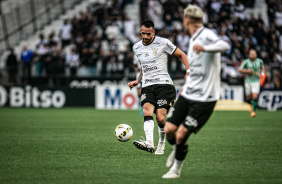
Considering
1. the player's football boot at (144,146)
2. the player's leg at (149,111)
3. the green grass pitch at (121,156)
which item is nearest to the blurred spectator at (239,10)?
the green grass pitch at (121,156)

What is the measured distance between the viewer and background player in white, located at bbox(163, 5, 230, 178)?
644cm

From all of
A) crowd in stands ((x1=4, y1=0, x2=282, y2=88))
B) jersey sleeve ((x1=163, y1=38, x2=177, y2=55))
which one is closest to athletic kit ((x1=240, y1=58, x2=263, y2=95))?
crowd in stands ((x1=4, y1=0, x2=282, y2=88))

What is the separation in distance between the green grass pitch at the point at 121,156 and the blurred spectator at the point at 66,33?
1172cm

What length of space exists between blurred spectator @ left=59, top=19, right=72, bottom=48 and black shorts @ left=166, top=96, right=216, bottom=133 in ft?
65.4

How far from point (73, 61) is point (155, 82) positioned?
1487 cm

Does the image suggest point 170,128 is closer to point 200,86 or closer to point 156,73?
point 200,86

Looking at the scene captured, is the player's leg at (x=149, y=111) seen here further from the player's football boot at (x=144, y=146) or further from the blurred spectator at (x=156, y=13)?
the blurred spectator at (x=156, y=13)

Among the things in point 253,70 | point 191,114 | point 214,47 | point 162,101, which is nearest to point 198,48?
point 214,47

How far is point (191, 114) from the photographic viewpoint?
6.45 meters

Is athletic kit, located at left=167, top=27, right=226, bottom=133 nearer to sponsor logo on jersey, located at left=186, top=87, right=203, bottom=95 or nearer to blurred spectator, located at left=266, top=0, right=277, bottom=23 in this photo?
sponsor logo on jersey, located at left=186, top=87, right=203, bottom=95

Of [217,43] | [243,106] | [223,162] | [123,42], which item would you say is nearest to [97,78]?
[123,42]

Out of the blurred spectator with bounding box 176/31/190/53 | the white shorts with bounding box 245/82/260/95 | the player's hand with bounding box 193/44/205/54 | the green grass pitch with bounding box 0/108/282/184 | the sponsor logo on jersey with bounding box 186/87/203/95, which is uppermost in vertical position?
the blurred spectator with bounding box 176/31/190/53

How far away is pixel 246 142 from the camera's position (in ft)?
35.9

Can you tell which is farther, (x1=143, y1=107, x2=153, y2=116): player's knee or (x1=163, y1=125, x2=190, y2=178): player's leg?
(x1=143, y1=107, x2=153, y2=116): player's knee
